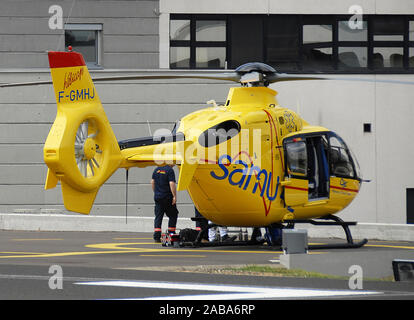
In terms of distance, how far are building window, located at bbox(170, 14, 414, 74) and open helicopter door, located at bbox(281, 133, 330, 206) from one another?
10.8 metres

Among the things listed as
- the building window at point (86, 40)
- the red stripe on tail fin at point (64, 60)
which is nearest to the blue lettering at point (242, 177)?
the red stripe on tail fin at point (64, 60)

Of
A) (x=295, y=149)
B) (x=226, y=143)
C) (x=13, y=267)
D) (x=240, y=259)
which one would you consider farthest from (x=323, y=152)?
(x=13, y=267)

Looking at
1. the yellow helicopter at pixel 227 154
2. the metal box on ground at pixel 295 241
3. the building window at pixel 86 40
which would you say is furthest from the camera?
the building window at pixel 86 40

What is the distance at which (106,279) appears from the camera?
1171 cm

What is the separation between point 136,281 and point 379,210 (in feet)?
60.4

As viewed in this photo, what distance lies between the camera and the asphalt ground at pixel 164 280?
33.2ft

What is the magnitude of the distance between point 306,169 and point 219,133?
2.31m

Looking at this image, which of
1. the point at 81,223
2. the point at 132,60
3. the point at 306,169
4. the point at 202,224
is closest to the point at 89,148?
the point at 306,169

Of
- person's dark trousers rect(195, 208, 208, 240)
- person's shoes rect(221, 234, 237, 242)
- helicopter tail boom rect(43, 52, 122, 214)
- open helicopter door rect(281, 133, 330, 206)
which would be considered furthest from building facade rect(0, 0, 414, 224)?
helicopter tail boom rect(43, 52, 122, 214)

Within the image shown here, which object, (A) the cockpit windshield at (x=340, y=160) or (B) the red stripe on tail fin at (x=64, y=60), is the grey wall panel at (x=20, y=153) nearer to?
(A) the cockpit windshield at (x=340, y=160)

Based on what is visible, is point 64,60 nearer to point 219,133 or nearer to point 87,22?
point 219,133

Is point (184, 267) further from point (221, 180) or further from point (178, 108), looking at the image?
point (178, 108)

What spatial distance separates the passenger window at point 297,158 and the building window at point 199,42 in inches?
447

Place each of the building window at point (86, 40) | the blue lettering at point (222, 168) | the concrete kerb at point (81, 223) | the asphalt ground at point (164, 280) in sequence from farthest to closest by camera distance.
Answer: the building window at point (86, 40)
the concrete kerb at point (81, 223)
the blue lettering at point (222, 168)
the asphalt ground at point (164, 280)
